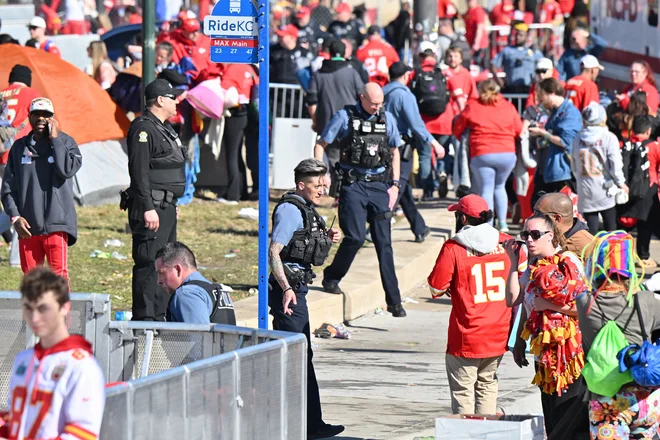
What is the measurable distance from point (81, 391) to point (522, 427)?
2.33 metres

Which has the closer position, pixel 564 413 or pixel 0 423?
pixel 0 423

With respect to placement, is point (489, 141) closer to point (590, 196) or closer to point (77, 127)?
point (590, 196)

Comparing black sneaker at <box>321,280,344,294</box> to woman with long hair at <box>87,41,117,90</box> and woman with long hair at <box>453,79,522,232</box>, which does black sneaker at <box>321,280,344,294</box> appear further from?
woman with long hair at <box>87,41,117,90</box>

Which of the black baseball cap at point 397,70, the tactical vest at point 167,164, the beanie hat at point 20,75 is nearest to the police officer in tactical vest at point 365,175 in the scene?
the tactical vest at point 167,164

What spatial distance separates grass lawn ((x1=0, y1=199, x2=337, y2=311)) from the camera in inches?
457

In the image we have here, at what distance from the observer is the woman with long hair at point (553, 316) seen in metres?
6.59

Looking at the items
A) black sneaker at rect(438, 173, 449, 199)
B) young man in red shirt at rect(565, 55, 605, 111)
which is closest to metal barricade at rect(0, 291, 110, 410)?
young man in red shirt at rect(565, 55, 605, 111)

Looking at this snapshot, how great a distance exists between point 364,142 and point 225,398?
5587 mm

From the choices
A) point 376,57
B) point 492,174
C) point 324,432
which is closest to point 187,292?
point 324,432

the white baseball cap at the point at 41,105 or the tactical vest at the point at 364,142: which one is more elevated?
the white baseball cap at the point at 41,105

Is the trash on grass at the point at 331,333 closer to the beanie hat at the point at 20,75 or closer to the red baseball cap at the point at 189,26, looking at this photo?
the beanie hat at the point at 20,75

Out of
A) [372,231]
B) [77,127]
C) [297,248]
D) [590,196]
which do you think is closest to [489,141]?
[590,196]

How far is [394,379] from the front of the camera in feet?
31.2

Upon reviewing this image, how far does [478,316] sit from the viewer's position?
722 cm
